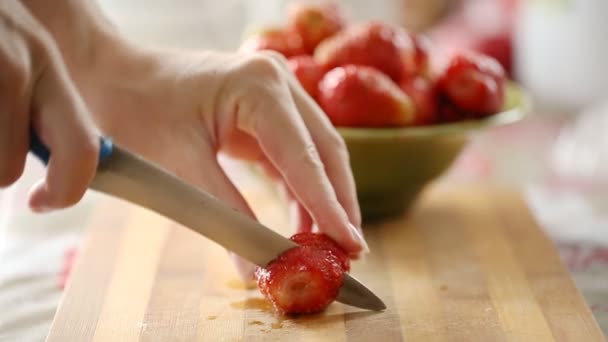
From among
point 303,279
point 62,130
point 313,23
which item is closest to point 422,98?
point 313,23

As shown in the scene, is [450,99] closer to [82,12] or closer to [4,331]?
[82,12]

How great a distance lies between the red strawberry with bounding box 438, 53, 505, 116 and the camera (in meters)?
1.28

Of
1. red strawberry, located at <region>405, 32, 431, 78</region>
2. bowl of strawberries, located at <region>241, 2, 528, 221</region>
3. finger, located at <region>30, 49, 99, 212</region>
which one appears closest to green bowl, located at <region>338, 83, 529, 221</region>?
bowl of strawberries, located at <region>241, 2, 528, 221</region>

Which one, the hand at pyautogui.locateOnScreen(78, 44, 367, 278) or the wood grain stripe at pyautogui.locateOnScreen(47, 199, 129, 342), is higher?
the hand at pyautogui.locateOnScreen(78, 44, 367, 278)

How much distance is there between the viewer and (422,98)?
1282 mm

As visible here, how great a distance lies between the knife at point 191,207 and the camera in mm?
879

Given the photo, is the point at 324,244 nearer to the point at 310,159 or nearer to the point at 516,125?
the point at 310,159

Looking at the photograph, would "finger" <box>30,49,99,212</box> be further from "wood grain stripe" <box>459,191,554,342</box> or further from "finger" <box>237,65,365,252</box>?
"wood grain stripe" <box>459,191,554,342</box>

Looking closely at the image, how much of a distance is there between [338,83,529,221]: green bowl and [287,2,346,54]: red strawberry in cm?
19

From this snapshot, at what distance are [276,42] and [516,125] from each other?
2.50 ft

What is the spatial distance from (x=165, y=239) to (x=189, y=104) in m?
0.25

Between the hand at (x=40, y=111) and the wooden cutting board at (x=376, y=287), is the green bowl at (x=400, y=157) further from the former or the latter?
the hand at (x=40, y=111)

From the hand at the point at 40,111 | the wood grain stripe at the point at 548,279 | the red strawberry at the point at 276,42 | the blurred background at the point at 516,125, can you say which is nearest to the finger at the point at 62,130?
the hand at the point at 40,111

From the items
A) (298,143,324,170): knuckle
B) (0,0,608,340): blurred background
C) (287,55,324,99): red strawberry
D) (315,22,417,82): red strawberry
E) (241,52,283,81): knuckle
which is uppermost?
(241,52,283,81): knuckle
